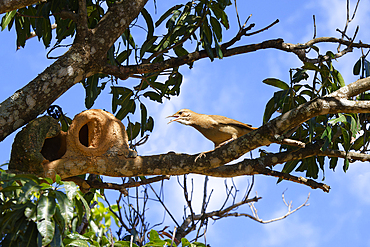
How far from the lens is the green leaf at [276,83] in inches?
153

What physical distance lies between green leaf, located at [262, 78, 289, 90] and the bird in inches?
26.1

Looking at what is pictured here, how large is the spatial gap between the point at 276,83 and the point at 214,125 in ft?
3.09

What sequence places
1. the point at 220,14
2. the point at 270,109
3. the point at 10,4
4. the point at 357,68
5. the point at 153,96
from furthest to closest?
the point at 153,96
the point at 220,14
the point at 357,68
the point at 270,109
the point at 10,4

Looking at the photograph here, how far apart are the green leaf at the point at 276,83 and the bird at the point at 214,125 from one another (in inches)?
26.1

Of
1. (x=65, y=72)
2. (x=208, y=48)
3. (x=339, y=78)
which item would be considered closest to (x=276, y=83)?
(x=339, y=78)

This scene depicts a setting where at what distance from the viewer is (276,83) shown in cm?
388

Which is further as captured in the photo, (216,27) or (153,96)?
(153,96)

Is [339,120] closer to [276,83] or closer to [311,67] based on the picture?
[311,67]

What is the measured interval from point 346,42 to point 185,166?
2.38m

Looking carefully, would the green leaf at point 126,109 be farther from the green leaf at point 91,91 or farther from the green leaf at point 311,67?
the green leaf at point 311,67

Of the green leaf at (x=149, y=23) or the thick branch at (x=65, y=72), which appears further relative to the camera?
the green leaf at (x=149, y=23)

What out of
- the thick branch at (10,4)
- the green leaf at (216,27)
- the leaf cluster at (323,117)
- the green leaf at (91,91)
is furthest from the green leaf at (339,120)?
the thick branch at (10,4)

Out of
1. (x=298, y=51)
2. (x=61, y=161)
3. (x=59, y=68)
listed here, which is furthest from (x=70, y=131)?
(x=298, y=51)

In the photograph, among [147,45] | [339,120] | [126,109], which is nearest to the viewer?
[339,120]
